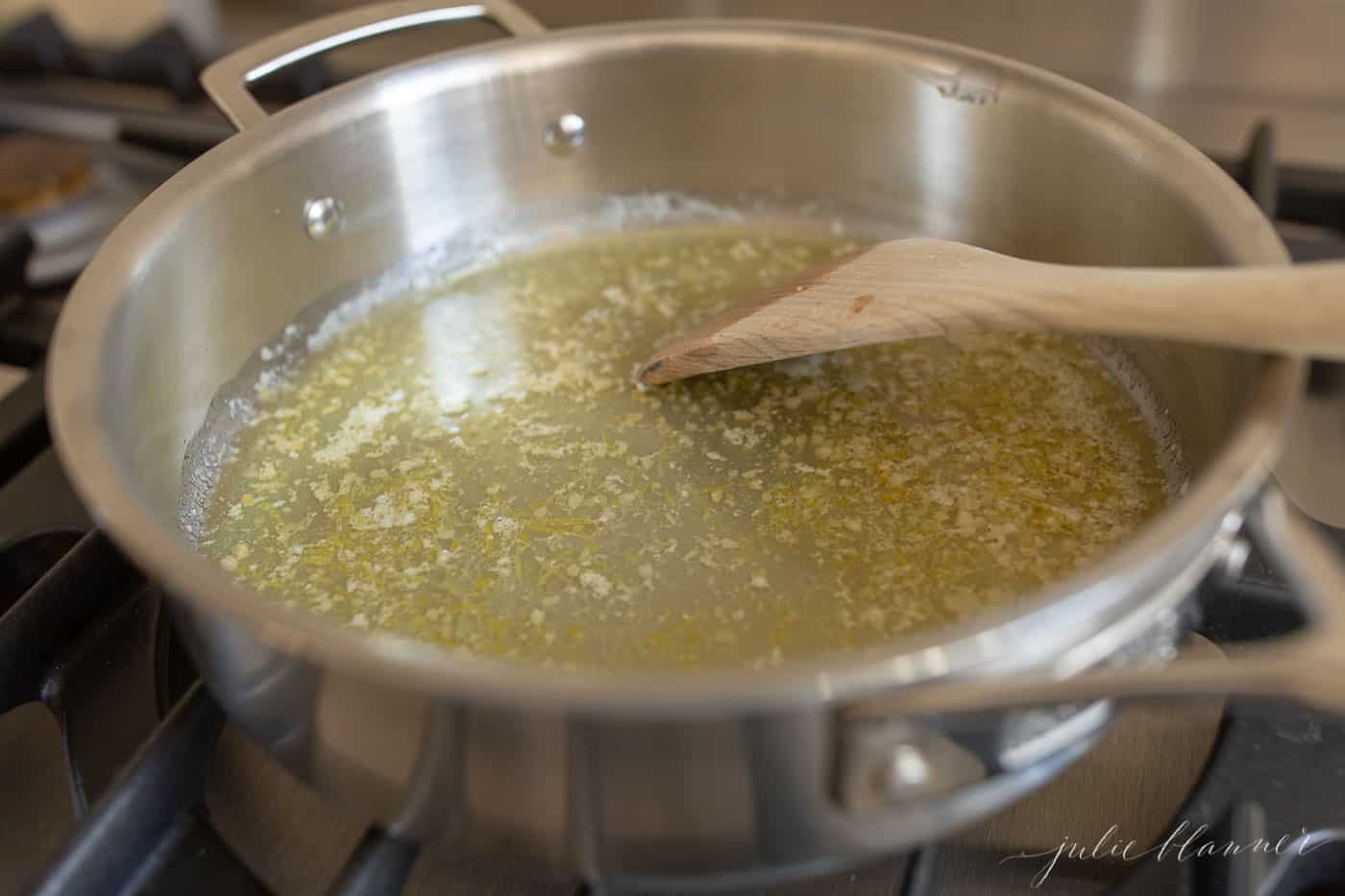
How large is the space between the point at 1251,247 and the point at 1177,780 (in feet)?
0.98

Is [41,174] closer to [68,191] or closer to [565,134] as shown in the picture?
[68,191]

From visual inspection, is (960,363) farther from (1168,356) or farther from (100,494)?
(100,494)

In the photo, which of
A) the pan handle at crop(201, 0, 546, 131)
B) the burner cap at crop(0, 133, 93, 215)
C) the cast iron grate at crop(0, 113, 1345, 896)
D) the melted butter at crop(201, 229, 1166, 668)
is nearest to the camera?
the cast iron grate at crop(0, 113, 1345, 896)

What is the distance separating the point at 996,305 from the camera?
0.70 meters

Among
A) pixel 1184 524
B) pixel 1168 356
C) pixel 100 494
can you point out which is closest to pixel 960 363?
pixel 1168 356

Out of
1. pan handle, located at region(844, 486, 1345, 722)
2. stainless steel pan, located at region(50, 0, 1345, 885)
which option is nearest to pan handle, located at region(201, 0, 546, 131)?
stainless steel pan, located at region(50, 0, 1345, 885)

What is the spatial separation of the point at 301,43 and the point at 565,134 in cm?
24

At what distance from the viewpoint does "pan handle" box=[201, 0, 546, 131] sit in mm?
869

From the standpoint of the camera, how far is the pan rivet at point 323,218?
0.93 m

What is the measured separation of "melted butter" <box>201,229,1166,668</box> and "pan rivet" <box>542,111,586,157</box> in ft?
0.40

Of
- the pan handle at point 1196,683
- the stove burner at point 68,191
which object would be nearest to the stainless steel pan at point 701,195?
the pan handle at point 1196,683

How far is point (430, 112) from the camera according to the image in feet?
3.17

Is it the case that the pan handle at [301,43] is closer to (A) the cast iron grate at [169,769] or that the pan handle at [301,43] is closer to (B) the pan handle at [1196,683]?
(A) the cast iron grate at [169,769]
